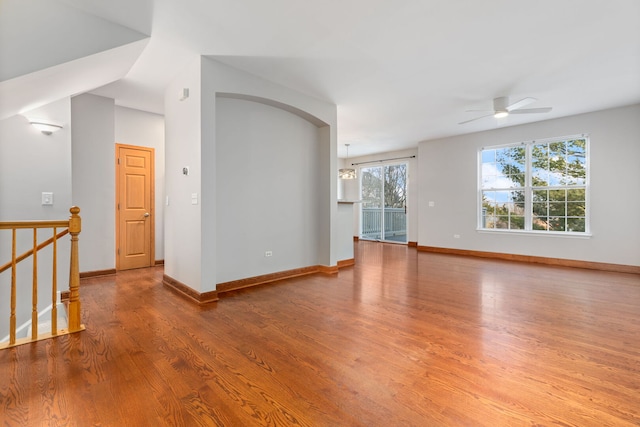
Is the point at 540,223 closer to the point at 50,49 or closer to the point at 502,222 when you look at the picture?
the point at 502,222

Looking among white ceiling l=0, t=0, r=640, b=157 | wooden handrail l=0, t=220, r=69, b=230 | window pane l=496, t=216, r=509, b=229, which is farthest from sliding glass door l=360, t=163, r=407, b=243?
wooden handrail l=0, t=220, r=69, b=230

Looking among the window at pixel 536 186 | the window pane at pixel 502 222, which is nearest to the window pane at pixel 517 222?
the window at pixel 536 186

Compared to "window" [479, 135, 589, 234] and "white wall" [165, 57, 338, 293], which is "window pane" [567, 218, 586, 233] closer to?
"window" [479, 135, 589, 234]

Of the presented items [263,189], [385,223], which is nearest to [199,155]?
[263,189]

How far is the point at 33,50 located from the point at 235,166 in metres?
2.02

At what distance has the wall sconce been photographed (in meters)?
3.16

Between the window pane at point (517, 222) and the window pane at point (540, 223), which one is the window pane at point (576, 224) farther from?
the window pane at point (517, 222)

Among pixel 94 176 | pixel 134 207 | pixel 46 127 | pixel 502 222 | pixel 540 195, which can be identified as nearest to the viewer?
pixel 46 127

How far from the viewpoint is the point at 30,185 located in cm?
315

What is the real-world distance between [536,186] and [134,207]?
7.56 metres

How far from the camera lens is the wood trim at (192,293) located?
3260 mm

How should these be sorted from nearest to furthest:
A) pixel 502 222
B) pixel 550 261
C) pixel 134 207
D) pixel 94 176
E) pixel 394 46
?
pixel 394 46 → pixel 94 176 → pixel 134 207 → pixel 550 261 → pixel 502 222

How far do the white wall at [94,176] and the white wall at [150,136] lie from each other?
1.23ft

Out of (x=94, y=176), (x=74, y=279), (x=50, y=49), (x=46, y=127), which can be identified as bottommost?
(x=74, y=279)
